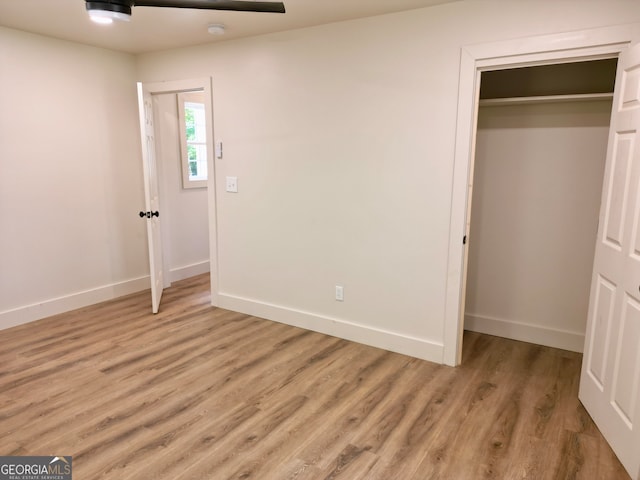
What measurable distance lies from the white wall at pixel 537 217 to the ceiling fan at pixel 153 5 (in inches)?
89.0

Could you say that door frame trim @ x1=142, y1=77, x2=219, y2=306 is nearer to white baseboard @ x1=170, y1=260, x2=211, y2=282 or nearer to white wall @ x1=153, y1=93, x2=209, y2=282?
white wall @ x1=153, y1=93, x2=209, y2=282

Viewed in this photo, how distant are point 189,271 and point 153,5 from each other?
12.8 ft

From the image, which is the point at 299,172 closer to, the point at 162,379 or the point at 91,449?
the point at 162,379

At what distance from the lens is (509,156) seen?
350 centimetres

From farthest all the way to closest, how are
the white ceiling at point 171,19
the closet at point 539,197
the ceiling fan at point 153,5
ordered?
1. the closet at point 539,197
2. the white ceiling at point 171,19
3. the ceiling fan at point 153,5

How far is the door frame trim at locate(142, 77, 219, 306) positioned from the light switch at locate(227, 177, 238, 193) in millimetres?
182

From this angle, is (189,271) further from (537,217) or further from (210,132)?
(537,217)

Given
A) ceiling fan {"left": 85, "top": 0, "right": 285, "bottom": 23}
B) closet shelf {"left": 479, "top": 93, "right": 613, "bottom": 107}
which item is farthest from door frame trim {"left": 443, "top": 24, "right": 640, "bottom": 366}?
ceiling fan {"left": 85, "top": 0, "right": 285, "bottom": 23}

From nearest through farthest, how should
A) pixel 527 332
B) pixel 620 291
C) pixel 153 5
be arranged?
pixel 153 5, pixel 620 291, pixel 527 332

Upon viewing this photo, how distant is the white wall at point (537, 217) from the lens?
10.7 feet

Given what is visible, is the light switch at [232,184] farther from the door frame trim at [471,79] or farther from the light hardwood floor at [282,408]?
the door frame trim at [471,79]

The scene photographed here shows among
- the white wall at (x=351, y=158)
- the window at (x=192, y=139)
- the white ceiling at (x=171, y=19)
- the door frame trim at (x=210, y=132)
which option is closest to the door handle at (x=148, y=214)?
the door frame trim at (x=210, y=132)

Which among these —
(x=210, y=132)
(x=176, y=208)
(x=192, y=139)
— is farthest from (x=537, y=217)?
(x=192, y=139)

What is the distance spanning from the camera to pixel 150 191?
4090mm
